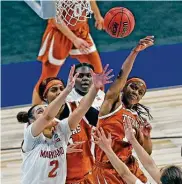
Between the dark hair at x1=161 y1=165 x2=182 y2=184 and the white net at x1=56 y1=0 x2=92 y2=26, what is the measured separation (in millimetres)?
3946

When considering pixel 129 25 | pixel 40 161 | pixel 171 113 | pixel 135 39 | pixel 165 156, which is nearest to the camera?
pixel 40 161

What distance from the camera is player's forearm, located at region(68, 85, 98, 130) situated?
466 cm

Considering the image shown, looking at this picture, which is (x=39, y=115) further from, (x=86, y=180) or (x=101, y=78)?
(x=86, y=180)

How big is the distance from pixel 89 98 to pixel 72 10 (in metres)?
3.16

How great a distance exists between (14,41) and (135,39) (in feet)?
6.15

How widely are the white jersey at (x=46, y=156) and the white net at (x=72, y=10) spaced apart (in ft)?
9.24

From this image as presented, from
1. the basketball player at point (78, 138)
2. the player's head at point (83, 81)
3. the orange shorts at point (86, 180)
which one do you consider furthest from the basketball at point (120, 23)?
the orange shorts at point (86, 180)

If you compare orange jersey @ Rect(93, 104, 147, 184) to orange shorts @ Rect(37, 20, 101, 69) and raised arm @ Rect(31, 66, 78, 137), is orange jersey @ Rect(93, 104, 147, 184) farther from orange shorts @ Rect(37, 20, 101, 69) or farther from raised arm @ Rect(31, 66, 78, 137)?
orange shorts @ Rect(37, 20, 101, 69)

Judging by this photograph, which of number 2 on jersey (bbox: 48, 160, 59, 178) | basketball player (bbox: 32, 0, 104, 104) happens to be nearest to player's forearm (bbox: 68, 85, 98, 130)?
number 2 on jersey (bbox: 48, 160, 59, 178)

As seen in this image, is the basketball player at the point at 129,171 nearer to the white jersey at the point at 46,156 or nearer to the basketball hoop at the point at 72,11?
the white jersey at the point at 46,156

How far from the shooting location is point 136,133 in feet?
16.7

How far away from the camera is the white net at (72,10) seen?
24.8 feet

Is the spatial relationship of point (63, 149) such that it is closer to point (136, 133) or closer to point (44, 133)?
point (44, 133)

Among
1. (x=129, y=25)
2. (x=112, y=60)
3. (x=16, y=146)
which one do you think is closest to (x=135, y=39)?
(x=112, y=60)
